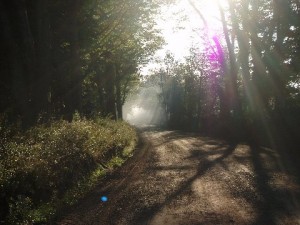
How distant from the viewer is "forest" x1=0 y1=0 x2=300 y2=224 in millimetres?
9898

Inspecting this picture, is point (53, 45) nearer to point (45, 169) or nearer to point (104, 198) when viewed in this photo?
point (45, 169)

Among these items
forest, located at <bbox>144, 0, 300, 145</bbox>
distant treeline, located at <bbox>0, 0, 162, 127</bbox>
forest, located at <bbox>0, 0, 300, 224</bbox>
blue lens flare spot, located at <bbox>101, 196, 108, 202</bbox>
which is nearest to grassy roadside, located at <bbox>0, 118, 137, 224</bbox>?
forest, located at <bbox>0, 0, 300, 224</bbox>

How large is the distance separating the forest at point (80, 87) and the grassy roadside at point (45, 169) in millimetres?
30

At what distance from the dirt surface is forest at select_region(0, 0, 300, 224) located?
1150 millimetres

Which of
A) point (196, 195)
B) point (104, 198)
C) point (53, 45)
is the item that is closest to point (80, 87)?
point (53, 45)

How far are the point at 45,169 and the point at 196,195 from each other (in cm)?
386

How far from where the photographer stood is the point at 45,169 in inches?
383

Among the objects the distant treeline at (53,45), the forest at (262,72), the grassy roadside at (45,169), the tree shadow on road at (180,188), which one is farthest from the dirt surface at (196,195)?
the forest at (262,72)

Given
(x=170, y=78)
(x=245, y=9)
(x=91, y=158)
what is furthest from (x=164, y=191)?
(x=170, y=78)

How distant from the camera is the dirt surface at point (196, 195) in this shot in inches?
321

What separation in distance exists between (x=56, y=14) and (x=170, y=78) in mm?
53256

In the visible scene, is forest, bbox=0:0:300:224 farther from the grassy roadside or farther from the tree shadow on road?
the tree shadow on road

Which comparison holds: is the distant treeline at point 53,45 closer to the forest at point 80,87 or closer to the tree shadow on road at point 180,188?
the forest at point 80,87

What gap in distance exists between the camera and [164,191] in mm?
10469
